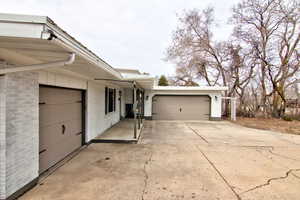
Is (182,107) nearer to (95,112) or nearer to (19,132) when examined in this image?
(95,112)

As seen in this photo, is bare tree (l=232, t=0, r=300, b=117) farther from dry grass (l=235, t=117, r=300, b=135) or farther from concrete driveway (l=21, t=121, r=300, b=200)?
concrete driveway (l=21, t=121, r=300, b=200)

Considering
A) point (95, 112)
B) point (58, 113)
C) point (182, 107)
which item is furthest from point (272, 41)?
point (58, 113)

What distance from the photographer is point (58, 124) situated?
4.27m

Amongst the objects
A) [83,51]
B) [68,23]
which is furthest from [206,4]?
[83,51]

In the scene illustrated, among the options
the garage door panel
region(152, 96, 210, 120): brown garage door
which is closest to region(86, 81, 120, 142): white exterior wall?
the garage door panel

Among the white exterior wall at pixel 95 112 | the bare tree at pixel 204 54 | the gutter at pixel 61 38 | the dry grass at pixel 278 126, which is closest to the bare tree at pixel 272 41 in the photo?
the bare tree at pixel 204 54

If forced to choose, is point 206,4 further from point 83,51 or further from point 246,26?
point 83,51

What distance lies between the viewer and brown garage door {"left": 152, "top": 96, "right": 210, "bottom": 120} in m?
13.4

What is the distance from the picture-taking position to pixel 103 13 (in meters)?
10.6

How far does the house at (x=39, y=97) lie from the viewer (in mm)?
1825

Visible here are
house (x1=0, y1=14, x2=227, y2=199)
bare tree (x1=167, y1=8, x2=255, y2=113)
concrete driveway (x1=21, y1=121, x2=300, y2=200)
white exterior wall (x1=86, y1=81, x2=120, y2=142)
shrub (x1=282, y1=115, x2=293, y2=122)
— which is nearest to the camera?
house (x1=0, y1=14, x2=227, y2=199)

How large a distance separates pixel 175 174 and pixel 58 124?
289cm

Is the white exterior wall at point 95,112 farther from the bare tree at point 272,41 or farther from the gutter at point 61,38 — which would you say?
the bare tree at point 272,41

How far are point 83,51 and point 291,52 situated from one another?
1692 centimetres
